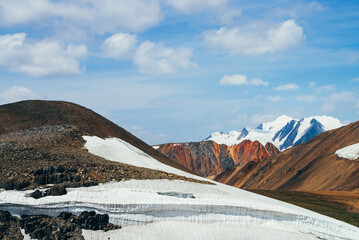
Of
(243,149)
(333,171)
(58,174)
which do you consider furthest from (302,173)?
(243,149)

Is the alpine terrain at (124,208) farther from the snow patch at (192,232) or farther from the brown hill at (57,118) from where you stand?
the brown hill at (57,118)

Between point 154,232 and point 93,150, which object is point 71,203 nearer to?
point 154,232

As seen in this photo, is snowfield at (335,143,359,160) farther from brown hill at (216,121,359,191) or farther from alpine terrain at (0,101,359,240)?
alpine terrain at (0,101,359,240)

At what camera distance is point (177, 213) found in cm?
2359

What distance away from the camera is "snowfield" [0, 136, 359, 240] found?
22219 millimetres

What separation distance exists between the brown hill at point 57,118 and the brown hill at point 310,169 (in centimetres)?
2872

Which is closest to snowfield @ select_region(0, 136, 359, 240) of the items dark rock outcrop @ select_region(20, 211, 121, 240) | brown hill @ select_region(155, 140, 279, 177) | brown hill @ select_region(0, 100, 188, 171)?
dark rock outcrop @ select_region(20, 211, 121, 240)

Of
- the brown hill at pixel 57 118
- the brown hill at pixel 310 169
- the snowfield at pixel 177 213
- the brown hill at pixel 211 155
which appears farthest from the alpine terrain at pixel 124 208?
the brown hill at pixel 211 155

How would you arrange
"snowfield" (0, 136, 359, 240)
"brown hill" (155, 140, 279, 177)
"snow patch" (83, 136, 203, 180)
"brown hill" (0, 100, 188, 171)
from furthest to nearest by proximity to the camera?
"brown hill" (155, 140, 279, 177), "brown hill" (0, 100, 188, 171), "snow patch" (83, 136, 203, 180), "snowfield" (0, 136, 359, 240)

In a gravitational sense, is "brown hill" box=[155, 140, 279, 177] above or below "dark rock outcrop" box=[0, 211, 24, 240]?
above

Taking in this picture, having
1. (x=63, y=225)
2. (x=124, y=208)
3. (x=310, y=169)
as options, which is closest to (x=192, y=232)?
(x=124, y=208)

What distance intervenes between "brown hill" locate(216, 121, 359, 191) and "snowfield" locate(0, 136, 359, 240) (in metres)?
43.8

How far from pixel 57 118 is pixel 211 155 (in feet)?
385

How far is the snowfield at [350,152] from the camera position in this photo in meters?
71.9
